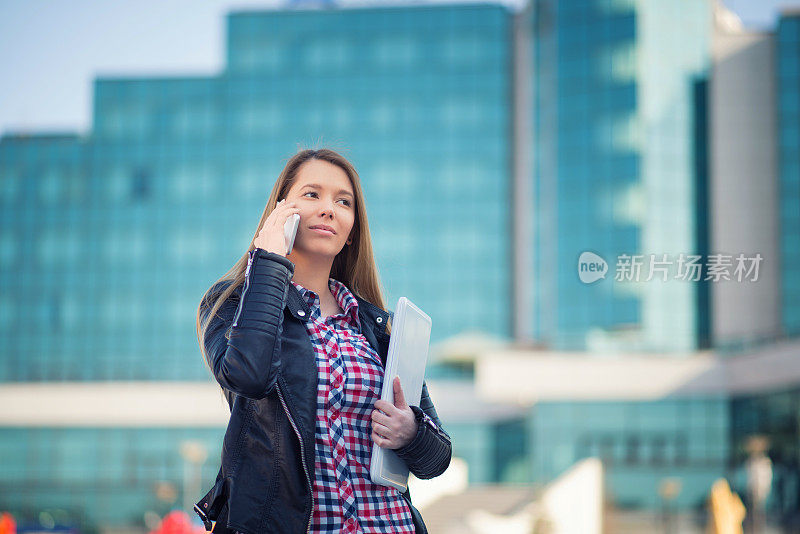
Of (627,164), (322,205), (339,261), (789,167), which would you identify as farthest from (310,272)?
(789,167)

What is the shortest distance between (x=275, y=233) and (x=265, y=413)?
0.47 m

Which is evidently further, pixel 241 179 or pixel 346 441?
pixel 241 179

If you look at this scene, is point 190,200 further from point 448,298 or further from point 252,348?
point 252,348

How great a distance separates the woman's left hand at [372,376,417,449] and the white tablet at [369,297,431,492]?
18 millimetres

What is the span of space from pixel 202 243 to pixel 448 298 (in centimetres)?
1507

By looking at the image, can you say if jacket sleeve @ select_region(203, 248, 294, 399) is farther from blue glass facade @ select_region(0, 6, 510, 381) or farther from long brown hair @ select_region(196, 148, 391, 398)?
blue glass facade @ select_region(0, 6, 510, 381)

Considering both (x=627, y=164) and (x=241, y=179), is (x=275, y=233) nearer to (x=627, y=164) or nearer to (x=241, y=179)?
(x=627, y=164)

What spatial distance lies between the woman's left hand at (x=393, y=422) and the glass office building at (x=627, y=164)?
42.5 metres

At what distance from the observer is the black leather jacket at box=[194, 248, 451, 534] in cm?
228

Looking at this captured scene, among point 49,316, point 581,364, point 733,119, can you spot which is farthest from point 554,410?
point 49,316

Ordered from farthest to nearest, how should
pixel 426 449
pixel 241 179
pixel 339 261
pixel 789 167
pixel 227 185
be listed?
pixel 227 185
pixel 241 179
pixel 789 167
pixel 339 261
pixel 426 449

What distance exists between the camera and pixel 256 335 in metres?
2.32

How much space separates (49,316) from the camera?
58.9m

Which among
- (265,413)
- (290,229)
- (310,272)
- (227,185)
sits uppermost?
(227,185)
